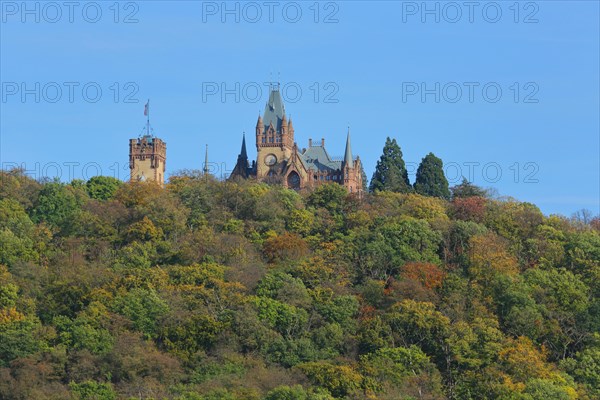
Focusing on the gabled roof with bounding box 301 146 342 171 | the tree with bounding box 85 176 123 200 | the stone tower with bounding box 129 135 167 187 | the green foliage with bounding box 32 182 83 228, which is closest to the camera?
the green foliage with bounding box 32 182 83 228

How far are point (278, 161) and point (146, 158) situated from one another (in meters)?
9.82

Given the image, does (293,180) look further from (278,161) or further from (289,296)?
(289,296)

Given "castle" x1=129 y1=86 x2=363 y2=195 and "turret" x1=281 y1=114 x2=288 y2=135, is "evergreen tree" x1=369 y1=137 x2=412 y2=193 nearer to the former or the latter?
"castle" x1=129 y1=86 x2=363 y2=195

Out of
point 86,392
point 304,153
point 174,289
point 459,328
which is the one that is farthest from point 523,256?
point 304,153

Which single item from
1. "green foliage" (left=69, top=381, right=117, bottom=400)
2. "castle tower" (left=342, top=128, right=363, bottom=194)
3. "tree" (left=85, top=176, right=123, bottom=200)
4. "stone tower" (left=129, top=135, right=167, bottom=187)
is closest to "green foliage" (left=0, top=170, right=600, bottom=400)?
"green foliage" (left=69, top=381, right=117, bottom=400)

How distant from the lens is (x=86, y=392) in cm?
7444

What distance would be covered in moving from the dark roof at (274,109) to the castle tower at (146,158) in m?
9.85

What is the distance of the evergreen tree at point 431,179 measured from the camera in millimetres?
108125

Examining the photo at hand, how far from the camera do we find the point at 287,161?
11988 cm

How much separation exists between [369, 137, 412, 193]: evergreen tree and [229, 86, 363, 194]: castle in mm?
7712

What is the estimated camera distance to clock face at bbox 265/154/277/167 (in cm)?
12116

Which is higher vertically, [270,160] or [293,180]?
[270,160]

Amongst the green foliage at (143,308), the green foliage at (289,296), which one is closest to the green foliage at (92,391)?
the green foliage at (289,296)

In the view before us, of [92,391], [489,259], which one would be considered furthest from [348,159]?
[92,391]
